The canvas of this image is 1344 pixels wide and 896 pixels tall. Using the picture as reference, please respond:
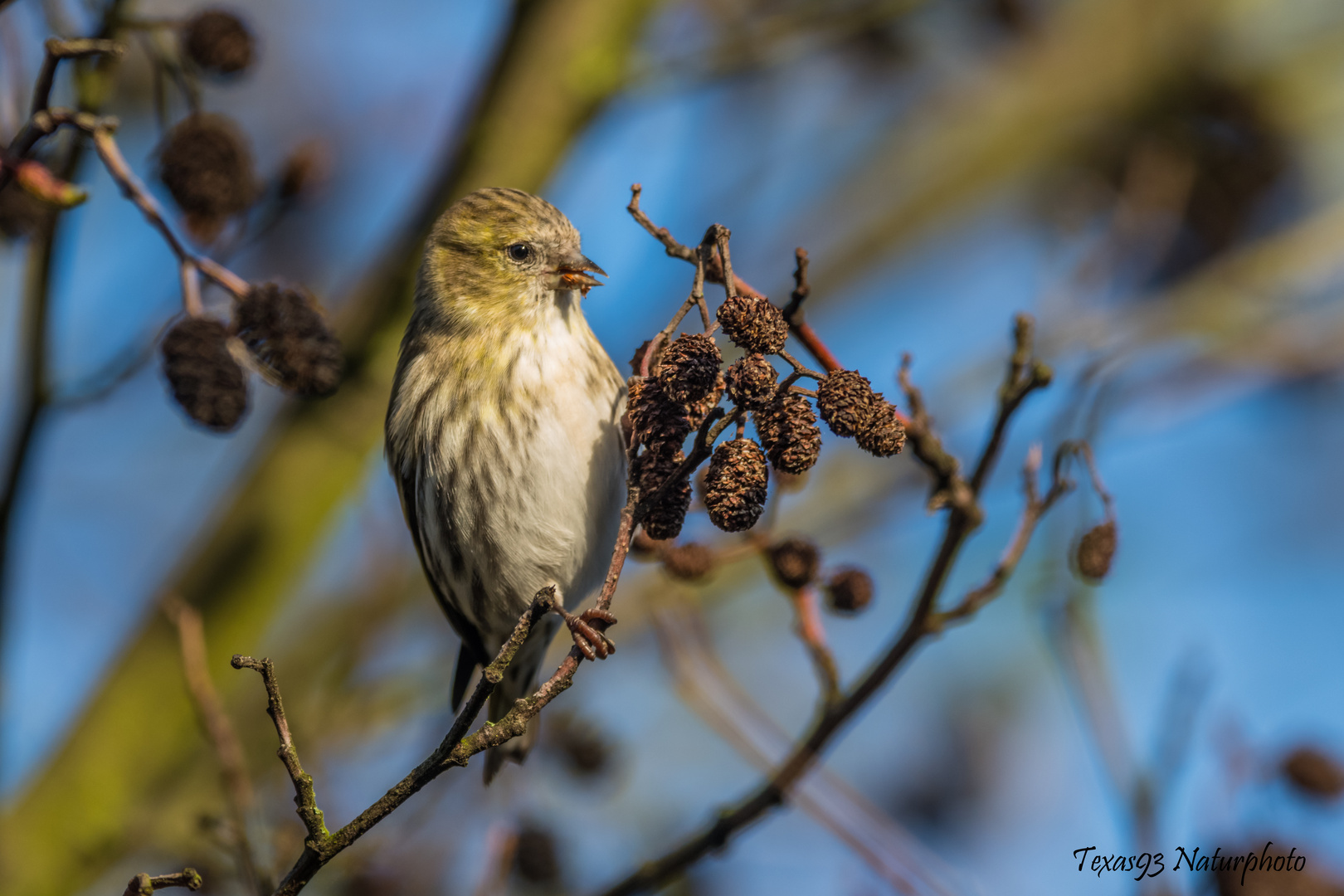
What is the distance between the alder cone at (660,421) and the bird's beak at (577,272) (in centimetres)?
127

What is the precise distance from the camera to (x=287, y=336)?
2.25 m

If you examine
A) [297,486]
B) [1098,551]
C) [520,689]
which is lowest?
[1098,551]

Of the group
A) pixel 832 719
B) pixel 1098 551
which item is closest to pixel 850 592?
pixel 832 719

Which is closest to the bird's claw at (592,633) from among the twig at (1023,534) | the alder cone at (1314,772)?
the twig at (1023,534)

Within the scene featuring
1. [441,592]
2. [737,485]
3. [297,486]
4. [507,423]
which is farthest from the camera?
[297,486]

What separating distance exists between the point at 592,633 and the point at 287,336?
773mm

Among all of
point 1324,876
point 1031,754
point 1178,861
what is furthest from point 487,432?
point 1031,754

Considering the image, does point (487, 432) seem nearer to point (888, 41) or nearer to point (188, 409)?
point (188, 409)

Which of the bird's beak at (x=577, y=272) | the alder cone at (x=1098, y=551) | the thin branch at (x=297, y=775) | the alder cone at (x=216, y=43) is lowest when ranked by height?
the thin branch at (x=297, y=775)

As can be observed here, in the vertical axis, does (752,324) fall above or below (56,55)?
below

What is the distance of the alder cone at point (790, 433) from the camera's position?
5.75ft

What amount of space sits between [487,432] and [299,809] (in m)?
1.48

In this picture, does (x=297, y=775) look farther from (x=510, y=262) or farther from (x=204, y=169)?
(x=510, y=262)

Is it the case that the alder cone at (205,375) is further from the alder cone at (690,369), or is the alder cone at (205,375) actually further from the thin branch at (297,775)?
the alder cone at (690,369)
